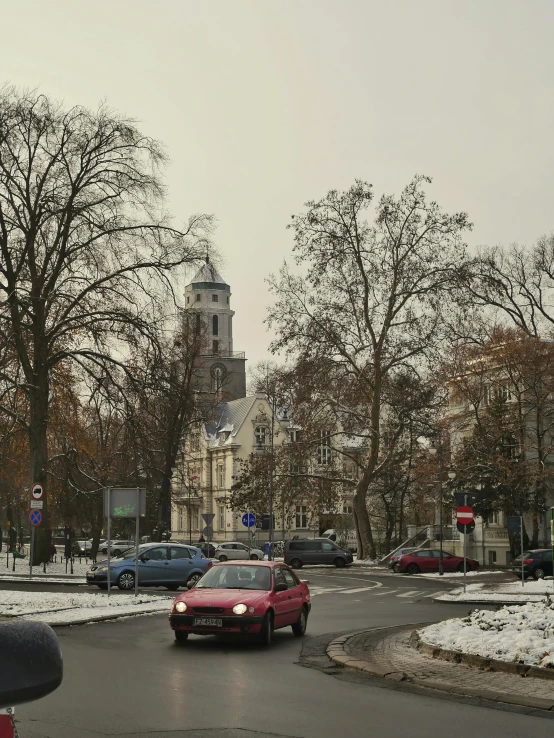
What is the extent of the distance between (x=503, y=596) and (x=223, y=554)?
32907mm

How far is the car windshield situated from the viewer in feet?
57.7

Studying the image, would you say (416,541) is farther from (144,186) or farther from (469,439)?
(144,186)

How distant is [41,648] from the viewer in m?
2.67

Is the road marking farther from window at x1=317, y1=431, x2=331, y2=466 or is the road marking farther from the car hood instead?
window at x1=317, y1=431, x2=331, y2=466

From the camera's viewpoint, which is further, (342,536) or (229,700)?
(342,536)

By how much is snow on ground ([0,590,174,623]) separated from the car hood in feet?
14.4

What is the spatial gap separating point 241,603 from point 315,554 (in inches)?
1713

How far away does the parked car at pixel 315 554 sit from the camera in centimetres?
5906

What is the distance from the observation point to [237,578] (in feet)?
58.5

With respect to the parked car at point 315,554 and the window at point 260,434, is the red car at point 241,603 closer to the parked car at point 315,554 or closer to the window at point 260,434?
the parked car at point 315,554

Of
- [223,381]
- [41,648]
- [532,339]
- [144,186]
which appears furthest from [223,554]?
[41,648]

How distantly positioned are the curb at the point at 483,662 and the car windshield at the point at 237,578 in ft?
10.5

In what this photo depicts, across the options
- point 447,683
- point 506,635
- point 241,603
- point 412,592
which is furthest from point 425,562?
point 447,683

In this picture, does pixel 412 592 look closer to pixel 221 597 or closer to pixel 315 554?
pixel 221 597
